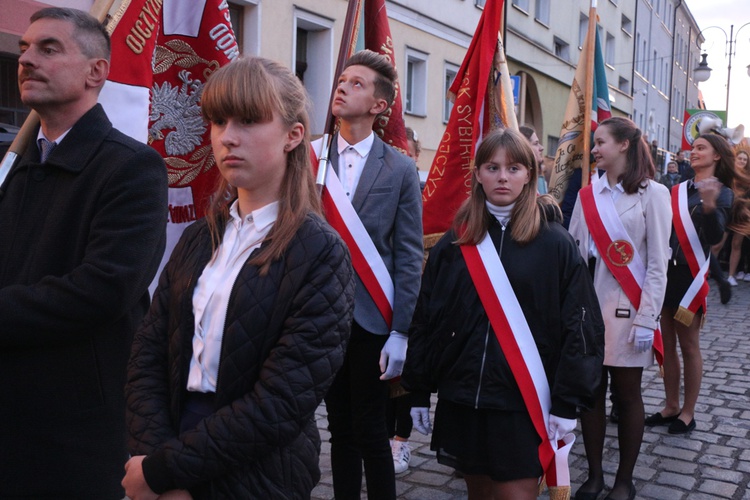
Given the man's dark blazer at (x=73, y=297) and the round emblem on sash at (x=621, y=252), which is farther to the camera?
the round emblem on sash at (x=621, y=252)

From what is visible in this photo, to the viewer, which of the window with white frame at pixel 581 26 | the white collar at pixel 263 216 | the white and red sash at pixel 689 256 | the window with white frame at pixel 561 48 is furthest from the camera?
the window with white frame at pixel 581 26

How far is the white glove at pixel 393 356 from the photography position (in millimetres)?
3170

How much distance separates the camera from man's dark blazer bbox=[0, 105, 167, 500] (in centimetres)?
213

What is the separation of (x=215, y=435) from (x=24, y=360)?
2.42 ft

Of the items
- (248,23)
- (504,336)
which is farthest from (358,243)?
(248,23)

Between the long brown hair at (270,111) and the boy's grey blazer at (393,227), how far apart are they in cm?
124

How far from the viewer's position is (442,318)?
3.03 meters

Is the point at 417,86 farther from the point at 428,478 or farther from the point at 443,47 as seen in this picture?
the point at 428,478

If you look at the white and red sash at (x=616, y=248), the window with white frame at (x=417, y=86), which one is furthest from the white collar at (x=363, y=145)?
the window with white frame at (x=417, y=86)

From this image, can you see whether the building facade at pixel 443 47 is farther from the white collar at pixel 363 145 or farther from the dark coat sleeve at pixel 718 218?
the dark coat sleeve at pixel 718 218

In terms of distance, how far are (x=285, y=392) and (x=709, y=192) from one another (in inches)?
171

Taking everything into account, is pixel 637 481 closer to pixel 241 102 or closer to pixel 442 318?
pixel 442 318

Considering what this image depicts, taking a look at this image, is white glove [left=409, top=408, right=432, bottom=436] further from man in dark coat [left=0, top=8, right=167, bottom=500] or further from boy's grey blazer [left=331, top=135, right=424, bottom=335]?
man in dark coat [left=0, top=8, right=167, bottom=500]

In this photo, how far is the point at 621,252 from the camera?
4.16 m
